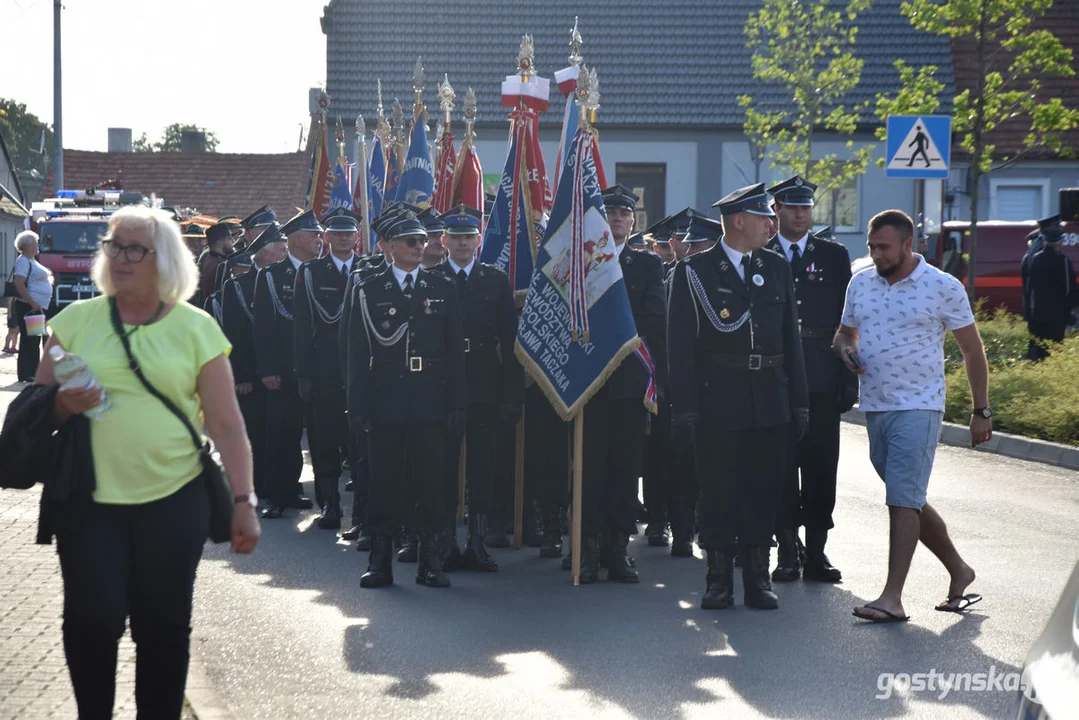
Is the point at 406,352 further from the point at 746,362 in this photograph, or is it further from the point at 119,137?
the point at 119,137

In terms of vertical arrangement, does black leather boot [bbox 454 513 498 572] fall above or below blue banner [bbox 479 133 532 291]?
below

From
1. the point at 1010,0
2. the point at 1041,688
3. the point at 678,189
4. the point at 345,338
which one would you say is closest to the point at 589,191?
the point at 345,338

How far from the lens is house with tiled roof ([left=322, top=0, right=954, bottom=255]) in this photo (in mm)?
39812

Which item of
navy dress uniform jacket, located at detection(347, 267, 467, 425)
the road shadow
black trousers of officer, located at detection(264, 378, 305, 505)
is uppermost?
navy dress uniform jacket, located at detection(347, 267, 467, 425)

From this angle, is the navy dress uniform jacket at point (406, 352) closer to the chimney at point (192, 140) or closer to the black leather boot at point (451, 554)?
the black leather boot at point (451, 554)

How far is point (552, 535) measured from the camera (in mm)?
10703

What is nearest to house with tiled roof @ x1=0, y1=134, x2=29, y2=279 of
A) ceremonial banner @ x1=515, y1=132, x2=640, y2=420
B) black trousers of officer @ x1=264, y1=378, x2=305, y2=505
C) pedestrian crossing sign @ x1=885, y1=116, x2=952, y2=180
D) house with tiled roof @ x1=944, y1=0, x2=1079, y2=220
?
house with tiled roof @ x1=944, y1=0, x2=1079, y2=220

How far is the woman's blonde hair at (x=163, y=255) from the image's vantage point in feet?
17.3

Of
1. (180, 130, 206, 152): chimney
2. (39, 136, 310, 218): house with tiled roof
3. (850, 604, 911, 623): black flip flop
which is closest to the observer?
(850, 604, 911, 623): black flip flop

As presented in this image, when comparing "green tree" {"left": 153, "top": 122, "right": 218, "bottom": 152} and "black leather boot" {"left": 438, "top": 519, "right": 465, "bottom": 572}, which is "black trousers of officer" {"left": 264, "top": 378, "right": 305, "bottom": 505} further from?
"green tree" {"left": 153, "top": 122, "right": 218, "bottom": 152}

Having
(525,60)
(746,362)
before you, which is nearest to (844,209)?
(525,60)

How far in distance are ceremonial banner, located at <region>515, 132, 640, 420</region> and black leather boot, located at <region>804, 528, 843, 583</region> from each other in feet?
4.91

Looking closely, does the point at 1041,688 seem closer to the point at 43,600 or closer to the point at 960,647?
the point at 960,647

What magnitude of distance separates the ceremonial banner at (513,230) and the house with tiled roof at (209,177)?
5339 cm
